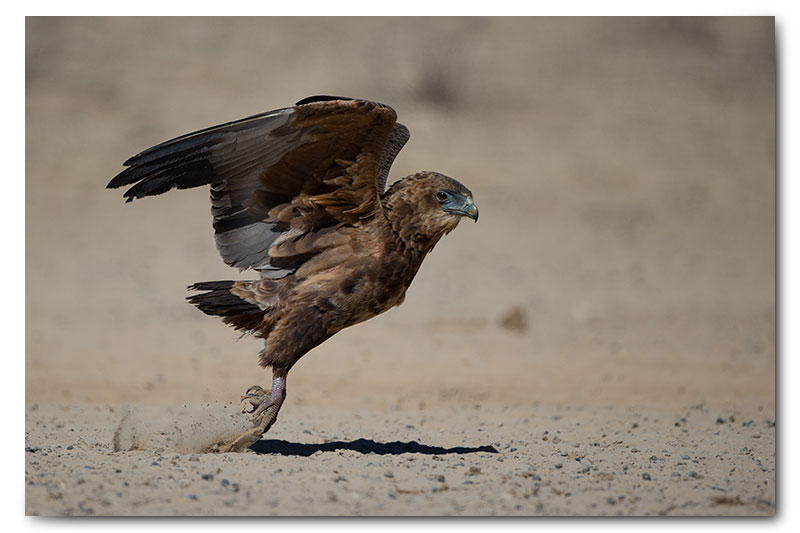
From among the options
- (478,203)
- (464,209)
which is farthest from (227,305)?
(478,203)

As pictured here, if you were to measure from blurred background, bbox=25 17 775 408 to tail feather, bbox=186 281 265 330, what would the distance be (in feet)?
8.96

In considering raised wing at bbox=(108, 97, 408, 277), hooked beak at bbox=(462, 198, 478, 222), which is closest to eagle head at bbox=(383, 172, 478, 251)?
hooked beak at bbox=(462, 198, 478, 222)

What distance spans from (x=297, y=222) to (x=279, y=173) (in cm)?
31

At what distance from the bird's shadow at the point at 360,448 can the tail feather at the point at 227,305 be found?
28.7 inches

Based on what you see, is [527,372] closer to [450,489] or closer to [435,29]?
[450,489]

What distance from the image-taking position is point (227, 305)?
18.3 feet

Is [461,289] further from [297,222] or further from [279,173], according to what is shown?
[279,173]

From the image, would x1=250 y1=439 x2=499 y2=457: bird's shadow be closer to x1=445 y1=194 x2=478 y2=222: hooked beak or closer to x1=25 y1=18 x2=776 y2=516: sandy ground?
x1=25 y1=18 x2=776 y2=516: sandy ground

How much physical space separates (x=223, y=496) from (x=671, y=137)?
1079cm

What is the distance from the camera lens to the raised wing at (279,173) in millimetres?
5188

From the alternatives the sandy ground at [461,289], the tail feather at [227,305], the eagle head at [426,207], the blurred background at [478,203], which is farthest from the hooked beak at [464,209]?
the blurred background at [478,203]

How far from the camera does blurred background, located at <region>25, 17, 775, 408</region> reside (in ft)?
30.7

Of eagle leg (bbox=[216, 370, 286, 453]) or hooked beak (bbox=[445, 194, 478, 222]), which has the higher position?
hooked beak (bbox=[445, 194, 478, 222])

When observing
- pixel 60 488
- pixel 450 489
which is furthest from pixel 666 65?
pixel 60 488
